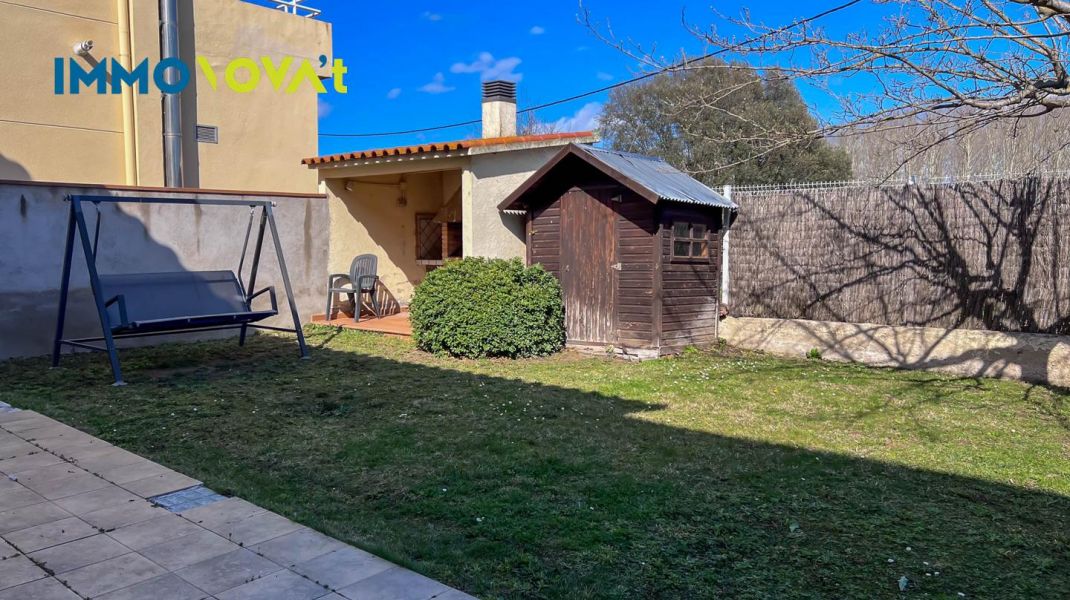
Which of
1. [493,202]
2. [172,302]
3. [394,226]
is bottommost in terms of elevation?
[172,302]

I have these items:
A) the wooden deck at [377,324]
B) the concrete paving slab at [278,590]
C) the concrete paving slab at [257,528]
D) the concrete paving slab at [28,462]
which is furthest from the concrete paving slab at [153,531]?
the wooden deck at [377,324]

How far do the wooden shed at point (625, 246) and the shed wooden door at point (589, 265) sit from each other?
1cm

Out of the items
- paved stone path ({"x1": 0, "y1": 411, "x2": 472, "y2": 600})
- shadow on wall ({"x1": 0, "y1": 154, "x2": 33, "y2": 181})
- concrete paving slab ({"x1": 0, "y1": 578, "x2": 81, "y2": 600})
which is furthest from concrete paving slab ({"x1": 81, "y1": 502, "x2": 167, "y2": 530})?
shadow on wall ({"x1": 0, "y1": 154, "x2": 33, "y2": 181})

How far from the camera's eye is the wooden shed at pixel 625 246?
8.78 meters

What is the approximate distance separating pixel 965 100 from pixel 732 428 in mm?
3162

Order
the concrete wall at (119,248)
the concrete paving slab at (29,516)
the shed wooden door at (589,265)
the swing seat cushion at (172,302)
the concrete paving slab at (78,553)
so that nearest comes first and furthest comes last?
the concrete paving slab at (78,553), the concrete paving slab at (29,516), the swing seat cushion at (172,302), the concrete wall at (119,248), the shed wooden door at (589,265)

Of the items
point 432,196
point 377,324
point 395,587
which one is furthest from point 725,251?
point 395,587

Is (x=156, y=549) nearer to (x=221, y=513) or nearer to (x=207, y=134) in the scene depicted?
(x=221, y=513)

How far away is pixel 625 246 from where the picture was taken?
8906 millimetres

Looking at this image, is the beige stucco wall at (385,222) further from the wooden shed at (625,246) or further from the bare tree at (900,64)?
the bare tree at (900,64)

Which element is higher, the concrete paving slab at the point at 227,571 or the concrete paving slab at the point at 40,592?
the concrete paving slab at the point at 40,592

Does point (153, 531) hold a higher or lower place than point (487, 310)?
lower

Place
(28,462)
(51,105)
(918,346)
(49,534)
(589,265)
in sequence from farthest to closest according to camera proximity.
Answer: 1. (51,105)
2. (589,265)
3. (918,346)
4. (28,462)
5. (49,534)

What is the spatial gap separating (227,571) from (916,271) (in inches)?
315
